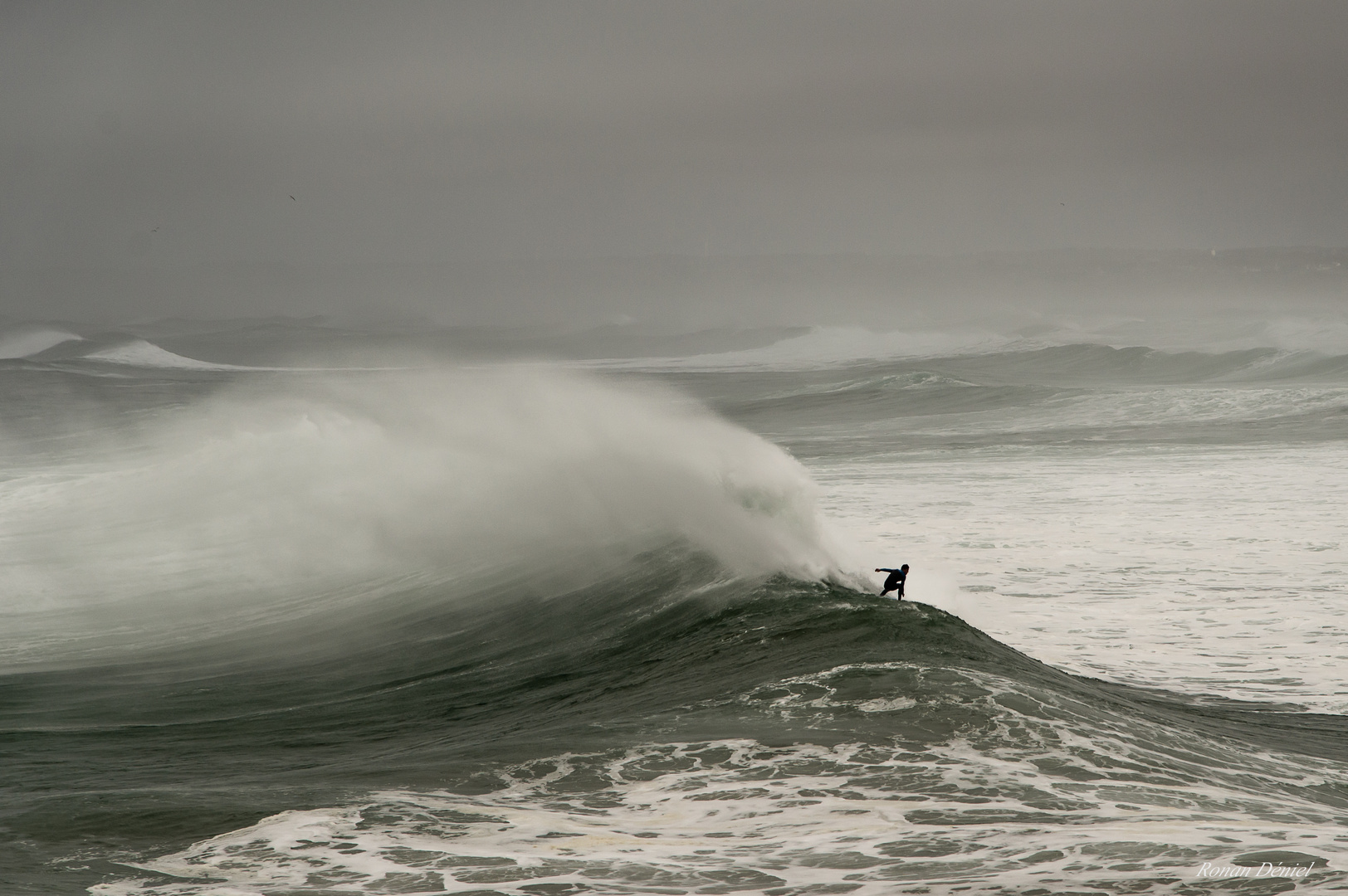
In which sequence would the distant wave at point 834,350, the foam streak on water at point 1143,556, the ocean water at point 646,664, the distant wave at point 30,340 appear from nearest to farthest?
the ocean water at point 646,664 → the foam streak on water at point 1143,556 → the distant wave at point 834,350 → the distant wave at point 30,340

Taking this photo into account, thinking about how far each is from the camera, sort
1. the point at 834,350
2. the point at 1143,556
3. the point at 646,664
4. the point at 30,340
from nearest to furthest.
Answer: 1. the point at 646,664
2. the point at 1143,556
3. the point at 834,350
4. the point at 30,340

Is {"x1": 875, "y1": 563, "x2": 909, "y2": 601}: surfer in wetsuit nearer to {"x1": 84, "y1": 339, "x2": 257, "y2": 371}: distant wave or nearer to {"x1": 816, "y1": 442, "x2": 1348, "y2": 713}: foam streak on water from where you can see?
{"x1": 816, "y1": 442, "x2": 1348, "y2": 713}: foam streak on water

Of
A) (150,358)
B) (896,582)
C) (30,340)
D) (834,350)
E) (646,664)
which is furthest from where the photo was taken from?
(30,340)

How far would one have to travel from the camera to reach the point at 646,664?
10.6 m

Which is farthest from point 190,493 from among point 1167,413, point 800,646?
point 1167,413

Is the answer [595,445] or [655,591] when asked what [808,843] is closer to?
[655,591]

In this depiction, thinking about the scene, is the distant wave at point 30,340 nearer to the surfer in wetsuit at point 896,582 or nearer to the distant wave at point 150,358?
the distant wave at point 150,358

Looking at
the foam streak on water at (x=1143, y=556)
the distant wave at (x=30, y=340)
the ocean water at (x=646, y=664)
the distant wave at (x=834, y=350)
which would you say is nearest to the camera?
the ocean water at (x=646, y=664)

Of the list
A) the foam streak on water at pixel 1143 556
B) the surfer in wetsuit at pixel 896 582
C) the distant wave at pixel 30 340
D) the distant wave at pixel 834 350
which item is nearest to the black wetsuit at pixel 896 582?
the surfer in wetsuit at pixel 896 582

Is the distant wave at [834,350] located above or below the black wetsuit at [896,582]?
above

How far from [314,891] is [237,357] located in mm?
70285

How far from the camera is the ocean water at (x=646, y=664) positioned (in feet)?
20.9

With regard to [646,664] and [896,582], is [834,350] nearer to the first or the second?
[896,582]

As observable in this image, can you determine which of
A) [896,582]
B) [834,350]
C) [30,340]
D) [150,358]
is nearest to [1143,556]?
[896,582]
